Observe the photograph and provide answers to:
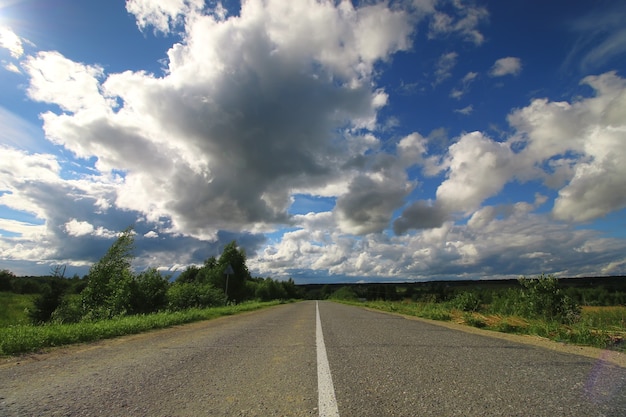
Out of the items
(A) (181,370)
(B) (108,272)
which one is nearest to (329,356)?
(A) (181,370)

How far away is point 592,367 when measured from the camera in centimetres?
430

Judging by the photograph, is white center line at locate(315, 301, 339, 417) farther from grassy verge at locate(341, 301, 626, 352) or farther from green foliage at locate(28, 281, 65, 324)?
green foliage at locate(28, 281, 65, 324)

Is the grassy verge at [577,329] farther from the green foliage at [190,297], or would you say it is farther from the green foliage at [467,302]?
the green foliage at [190,297]

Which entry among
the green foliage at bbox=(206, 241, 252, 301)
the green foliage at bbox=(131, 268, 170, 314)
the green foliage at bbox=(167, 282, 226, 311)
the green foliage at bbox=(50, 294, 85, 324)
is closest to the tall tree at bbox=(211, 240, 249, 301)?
the green foliage at bbox=(206, 241, 252, 301)

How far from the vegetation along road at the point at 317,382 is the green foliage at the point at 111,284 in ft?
43.3

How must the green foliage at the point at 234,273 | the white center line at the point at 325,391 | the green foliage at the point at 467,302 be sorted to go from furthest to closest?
the green foliage at the point at 234,273
the green foliage at the point at 467,302
the white center line at the point at 325,391

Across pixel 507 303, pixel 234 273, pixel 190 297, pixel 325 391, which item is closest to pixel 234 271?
pixel 234 273

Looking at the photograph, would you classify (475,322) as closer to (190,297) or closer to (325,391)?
(325,391)

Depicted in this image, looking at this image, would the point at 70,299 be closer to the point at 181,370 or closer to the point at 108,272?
the point at 108,272

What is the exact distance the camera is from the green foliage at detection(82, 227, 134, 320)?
1733cm

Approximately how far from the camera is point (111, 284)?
18.3 m

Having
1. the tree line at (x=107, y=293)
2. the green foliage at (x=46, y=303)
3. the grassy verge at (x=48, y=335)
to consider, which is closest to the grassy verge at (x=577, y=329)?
the grassy verge at (x=48, y=335)

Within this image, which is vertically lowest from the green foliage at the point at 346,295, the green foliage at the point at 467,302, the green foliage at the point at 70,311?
the green foliage at the point at 346,295

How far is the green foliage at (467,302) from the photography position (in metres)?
17.2
